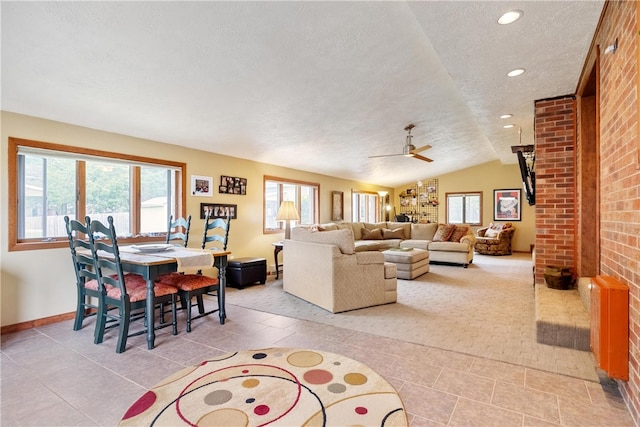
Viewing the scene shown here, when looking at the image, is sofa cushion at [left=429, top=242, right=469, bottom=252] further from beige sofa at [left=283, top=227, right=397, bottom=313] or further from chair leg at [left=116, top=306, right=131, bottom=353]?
chair leg at [left=116, top=306, right=131, bottom=353]

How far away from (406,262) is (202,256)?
11.9 ft

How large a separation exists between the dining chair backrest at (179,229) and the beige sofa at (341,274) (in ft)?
4.81

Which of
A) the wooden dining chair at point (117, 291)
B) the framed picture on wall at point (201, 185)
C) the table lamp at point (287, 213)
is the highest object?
the framed picture on wall at point (201, 185)

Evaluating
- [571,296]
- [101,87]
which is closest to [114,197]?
[101,87]

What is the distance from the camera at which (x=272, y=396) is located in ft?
6.44

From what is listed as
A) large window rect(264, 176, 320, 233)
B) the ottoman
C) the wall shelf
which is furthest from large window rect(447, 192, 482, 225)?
large window rect(264, 176, 320, 233)

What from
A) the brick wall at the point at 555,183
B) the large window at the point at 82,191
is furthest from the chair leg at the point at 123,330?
the brick wall at the point at 555,183

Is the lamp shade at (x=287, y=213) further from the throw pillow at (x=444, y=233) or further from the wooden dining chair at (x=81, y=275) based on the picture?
the throw pillow at (x=444, y=233)

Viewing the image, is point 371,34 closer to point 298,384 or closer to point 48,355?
point 298,384

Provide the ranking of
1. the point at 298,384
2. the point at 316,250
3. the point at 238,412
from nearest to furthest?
the point at 238,412, the point at 298,384, the point at 316,250

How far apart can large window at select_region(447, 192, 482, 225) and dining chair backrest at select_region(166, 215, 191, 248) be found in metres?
8.41

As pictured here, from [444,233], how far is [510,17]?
5639 mm

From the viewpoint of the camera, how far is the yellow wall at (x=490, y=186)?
902 cm

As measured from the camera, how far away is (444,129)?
5.68 metres
